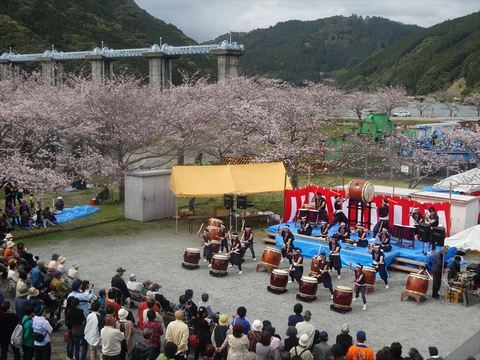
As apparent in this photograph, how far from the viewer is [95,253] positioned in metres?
19.3

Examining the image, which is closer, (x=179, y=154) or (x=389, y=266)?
(x=389, y=266)

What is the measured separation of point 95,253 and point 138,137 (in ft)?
32.5

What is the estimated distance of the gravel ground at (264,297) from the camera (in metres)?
12.8

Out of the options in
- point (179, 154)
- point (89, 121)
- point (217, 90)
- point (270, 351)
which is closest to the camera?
point (270, 351)

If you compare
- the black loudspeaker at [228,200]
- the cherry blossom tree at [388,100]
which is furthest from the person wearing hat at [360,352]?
the cherry blossom tree at [388,100]

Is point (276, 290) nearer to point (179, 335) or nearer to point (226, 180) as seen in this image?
point (179, 335)

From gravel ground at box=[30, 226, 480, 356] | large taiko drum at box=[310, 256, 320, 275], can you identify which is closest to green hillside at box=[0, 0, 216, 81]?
gravel ground at box=[30, 226, 480, 356]

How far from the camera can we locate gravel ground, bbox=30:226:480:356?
12805mm

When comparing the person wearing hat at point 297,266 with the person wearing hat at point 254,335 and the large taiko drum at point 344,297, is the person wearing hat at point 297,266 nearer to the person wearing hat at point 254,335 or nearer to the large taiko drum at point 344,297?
the large taiko drum at point 344,297

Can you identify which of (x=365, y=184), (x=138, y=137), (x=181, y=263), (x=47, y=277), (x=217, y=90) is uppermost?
(x=217, y=90)

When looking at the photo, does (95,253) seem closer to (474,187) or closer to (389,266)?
(389,266)

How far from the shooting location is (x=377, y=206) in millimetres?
20672

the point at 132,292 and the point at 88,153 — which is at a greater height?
the point at 88,153

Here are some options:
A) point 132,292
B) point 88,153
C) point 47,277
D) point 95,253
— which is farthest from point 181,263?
point 88,153
